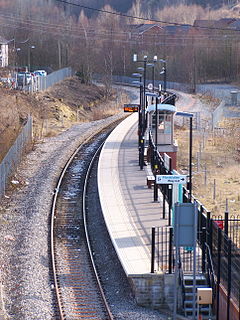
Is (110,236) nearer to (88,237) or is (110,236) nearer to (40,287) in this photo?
(88,237)

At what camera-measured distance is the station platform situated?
48.5 feet

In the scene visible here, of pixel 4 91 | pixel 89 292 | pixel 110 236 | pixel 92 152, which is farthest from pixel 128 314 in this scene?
pixel 4 91

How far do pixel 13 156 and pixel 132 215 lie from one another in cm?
911

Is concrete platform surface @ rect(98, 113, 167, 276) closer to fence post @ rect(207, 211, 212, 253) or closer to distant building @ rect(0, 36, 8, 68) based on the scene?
fence post @ rect(207, 211, 212, 253)

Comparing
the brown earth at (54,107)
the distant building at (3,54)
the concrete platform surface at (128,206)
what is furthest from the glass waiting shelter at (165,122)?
the distant building at (3,54)

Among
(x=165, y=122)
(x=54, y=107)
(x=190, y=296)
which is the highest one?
(x=165, y=122)

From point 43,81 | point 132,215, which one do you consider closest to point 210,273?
point 132,215

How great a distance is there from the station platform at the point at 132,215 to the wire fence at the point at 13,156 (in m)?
3.37

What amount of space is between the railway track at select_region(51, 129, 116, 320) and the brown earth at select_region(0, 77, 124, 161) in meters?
5.63

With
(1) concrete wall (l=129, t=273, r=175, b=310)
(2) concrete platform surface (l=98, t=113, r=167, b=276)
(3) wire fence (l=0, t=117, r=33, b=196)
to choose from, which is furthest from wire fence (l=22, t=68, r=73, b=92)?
(1) concrete wall (l=129, t=273, r=175, b=310)

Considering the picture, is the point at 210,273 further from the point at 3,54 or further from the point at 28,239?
the point at 3,54

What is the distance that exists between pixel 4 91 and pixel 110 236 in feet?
92.2

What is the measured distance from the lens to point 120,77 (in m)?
82.9

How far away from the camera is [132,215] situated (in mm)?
20328
